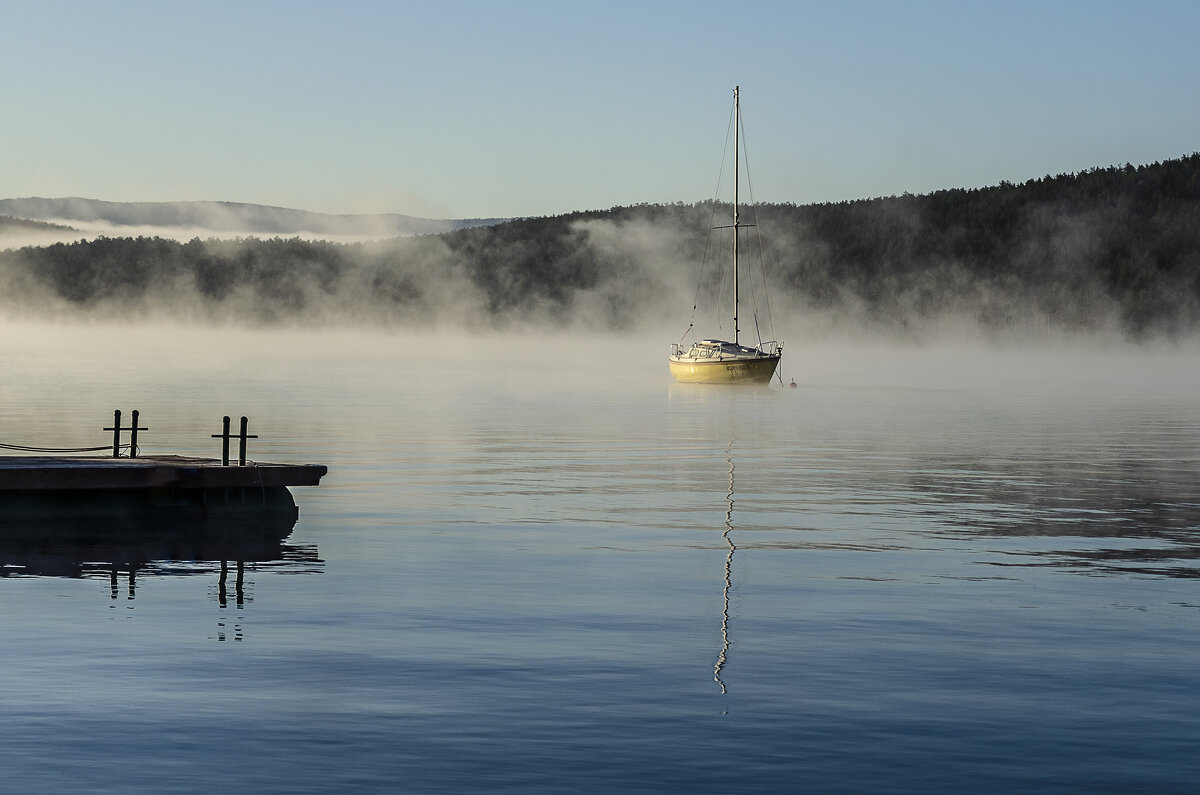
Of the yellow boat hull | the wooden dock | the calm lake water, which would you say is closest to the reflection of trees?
the calm lake water

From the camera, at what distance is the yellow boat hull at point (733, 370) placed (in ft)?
355

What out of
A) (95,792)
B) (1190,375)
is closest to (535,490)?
(95,792)

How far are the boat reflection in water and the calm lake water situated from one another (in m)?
0.16

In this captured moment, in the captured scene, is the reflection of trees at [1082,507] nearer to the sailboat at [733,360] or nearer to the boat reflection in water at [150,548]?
the boat reflection in water at [150,548]

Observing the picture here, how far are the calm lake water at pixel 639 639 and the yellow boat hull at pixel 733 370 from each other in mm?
63248

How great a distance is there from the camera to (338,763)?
43.9 feet

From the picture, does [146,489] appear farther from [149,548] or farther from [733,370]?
[733,370]

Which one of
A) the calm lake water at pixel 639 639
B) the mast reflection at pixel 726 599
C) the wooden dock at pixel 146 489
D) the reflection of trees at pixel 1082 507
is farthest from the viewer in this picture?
the wooden dock at pixel 146 489

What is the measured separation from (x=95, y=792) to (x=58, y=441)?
40.8 metres

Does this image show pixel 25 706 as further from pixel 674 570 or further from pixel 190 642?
pixel 674 570

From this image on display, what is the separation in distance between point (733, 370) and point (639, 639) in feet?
297

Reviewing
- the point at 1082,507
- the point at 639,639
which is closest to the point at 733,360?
the point at 1082,507

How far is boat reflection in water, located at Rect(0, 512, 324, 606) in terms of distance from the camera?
2455 cm

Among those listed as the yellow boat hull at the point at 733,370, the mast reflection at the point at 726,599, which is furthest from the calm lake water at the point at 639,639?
the yellow boat hull at the point at 733,370
